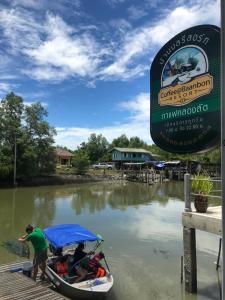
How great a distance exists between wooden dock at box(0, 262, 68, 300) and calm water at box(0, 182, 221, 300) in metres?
2.89

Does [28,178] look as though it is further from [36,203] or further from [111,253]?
[111,253]

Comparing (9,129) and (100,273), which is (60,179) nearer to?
(9,129)

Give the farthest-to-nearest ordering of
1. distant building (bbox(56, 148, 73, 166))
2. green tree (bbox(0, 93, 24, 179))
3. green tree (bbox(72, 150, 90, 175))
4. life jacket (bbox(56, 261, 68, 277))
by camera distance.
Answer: distant building (bbox(56, 148, 73, 166)) < green tree (bbox(72, 150, 90, 175)) < green tree (bbox(0, 93, 24, 179)) < life jacket (bbox(56, 261, 68, 277))

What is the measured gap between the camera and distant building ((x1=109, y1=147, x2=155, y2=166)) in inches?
3468

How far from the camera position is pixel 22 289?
10000 mm

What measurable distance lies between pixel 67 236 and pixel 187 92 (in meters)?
9.80

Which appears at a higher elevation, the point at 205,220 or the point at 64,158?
the point at 64,158

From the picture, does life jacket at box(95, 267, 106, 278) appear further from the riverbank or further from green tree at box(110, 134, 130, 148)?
green tree at box(110, 134, 130, 148)

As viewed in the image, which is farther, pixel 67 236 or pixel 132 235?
pixel 132 235

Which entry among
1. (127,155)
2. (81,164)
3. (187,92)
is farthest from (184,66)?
(127,155)

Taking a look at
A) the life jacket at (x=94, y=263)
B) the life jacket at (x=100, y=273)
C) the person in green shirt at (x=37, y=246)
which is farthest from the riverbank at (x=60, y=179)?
the life jacket at (x=100, y=273)

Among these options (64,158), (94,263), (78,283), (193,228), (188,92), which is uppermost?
(64,158)

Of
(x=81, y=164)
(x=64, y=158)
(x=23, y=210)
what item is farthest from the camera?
(x=64, y=158)

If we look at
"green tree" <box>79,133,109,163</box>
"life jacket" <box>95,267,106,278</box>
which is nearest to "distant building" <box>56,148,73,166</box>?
"green tree" <box>79,133,109,163</box>
